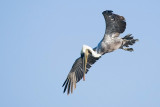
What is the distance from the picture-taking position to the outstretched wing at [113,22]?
49.6 feet

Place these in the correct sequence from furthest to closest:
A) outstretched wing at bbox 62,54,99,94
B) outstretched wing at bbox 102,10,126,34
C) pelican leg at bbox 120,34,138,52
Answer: outstretched wing at bbox 62,54,99,94 < pelican leg at bbox 120,34,138,52 < outstretched wing at bbox 102,10,126,34

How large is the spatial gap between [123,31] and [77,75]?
3.16 metres

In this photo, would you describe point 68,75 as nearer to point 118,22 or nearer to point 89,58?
point 89,58

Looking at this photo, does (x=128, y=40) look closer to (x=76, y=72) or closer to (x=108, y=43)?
(x=108, y=43)

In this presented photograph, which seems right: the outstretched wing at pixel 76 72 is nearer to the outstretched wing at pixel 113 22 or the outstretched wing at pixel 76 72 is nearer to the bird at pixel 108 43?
the bird at pixel 108 43

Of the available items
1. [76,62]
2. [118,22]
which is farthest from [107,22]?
[76,62]

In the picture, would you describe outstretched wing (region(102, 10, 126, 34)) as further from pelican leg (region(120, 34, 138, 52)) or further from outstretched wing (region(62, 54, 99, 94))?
outstretched wing (region(62, 54, 99, 94))

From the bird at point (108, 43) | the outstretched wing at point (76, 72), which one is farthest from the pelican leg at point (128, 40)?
the outstretched wing at point (76, 72)

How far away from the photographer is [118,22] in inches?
607

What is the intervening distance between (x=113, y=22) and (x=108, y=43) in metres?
1.06

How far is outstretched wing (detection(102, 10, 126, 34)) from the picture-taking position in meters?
15.1

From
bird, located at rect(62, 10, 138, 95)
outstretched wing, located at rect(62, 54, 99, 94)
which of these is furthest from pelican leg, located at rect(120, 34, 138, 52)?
outstretched wing, located at rect(62, 54, 99, 94)

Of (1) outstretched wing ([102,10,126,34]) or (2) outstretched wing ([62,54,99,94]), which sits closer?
(1) outstretched wing ([102,10,126,34])

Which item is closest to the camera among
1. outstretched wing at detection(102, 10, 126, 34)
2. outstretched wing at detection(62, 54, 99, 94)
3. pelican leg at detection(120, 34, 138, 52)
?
outstretched wing at detection(102, 10, 126, 34)
